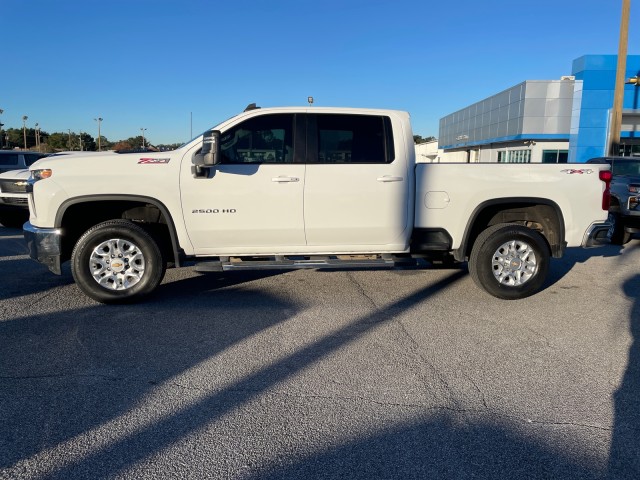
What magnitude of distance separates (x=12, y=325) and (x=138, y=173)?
1.94 meters

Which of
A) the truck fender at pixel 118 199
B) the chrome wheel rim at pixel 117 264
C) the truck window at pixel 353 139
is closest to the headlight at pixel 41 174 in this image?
the truck fender at pixel 118 199

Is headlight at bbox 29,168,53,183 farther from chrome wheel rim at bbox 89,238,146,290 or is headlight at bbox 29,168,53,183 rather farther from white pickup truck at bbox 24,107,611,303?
chrome wheel rim at bbox 89,238,146,290

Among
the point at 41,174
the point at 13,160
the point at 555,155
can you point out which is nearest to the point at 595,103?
the point at 555,155

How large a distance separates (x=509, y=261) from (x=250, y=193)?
3160 millimetres

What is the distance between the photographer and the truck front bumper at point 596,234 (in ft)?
20.6

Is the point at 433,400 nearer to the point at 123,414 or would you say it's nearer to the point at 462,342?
the point at 462,342

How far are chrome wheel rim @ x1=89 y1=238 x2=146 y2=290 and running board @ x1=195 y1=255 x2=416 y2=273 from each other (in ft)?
2.20

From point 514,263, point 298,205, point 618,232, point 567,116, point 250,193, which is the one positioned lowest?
point 618,232

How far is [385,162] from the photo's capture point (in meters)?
6.00

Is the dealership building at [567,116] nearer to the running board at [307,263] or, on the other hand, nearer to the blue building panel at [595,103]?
the blue building panel at [595,103]

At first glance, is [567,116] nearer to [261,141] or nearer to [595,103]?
[595,103]

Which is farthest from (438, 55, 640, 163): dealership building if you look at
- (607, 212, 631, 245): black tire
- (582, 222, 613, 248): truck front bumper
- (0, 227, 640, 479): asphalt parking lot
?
(0, 227, 640, 479): asphalt parking lot

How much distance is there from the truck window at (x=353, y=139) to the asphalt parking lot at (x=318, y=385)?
168 cm

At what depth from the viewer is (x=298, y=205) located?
5.83 meters
